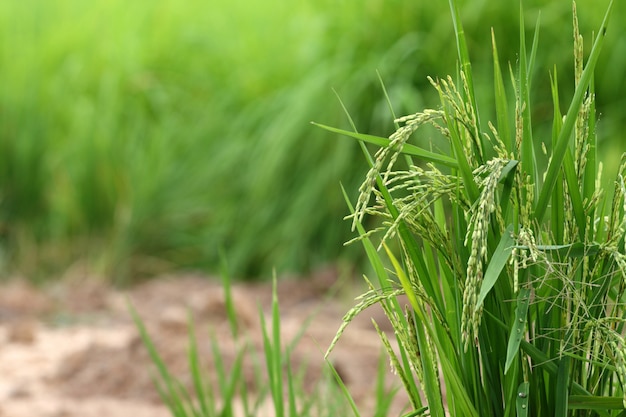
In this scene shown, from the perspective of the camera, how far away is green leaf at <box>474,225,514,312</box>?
44.0 inches

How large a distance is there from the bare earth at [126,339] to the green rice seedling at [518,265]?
1159mm

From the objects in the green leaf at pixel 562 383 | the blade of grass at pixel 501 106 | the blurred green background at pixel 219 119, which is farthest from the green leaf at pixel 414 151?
the blurred green background at pixel 219 119

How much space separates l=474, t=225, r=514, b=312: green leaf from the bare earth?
1325 millimetres

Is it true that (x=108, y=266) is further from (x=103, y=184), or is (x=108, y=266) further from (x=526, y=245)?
(x=526, y=245)

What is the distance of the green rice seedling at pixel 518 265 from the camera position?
1.22 metres

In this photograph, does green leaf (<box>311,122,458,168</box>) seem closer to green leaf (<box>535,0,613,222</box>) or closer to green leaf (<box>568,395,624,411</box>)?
green leaf (<box>535,0,613,222</box>)

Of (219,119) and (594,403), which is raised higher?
(594,403)

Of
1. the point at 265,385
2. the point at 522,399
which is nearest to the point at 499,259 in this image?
the point at 522,399

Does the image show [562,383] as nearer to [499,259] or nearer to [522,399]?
[522,399]

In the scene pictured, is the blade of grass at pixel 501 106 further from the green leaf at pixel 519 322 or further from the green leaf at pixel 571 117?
the green leaf at pixel 519 322

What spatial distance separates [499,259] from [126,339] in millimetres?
2829

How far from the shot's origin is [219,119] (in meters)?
5.63

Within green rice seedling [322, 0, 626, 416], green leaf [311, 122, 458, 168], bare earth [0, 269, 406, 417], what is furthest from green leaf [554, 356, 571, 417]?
bare earth [0, 269, 406, 417]

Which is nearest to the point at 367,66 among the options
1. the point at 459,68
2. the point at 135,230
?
the point at 135,230
